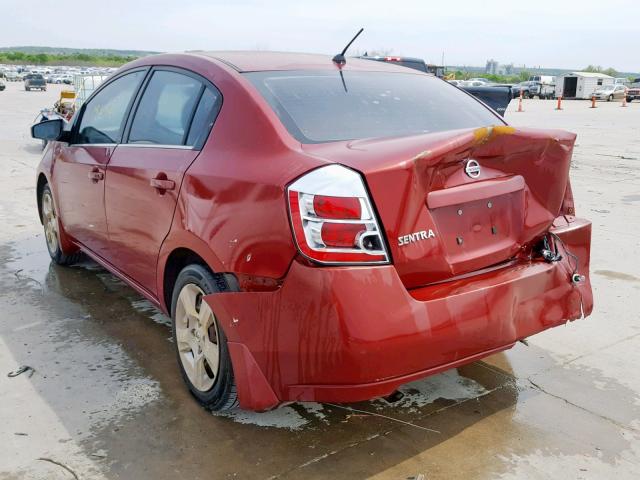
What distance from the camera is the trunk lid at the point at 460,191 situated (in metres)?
2.39

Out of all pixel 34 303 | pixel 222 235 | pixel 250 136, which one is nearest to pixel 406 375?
pixel 222 235

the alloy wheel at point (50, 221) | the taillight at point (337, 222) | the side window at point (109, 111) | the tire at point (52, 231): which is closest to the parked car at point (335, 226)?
the taillight at point (337, 222)

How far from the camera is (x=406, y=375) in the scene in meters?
2.40

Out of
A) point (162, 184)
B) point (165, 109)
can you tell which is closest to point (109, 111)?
point (165, 109)

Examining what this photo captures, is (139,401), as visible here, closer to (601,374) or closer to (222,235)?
(222,235)

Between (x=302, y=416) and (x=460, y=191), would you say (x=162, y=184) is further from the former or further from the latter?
(x=460, y=191)

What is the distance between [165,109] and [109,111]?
0.91 meters

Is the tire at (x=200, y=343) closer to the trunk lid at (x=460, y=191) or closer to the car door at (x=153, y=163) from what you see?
the car door at (x=153, y=163)

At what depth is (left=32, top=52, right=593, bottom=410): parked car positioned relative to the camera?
233 cm

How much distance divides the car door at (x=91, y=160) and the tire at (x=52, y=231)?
1.13 ft

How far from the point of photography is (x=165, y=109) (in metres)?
3.46

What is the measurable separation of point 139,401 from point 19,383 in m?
0.71

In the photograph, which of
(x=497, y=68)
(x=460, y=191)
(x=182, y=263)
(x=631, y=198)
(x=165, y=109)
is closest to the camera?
(x=460, y=191)

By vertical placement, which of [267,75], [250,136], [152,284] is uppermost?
[267,75]
